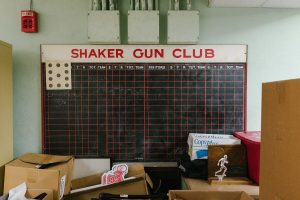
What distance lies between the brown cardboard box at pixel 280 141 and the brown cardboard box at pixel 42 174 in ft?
4.50

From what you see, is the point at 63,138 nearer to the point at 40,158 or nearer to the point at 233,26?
the point at 40,158

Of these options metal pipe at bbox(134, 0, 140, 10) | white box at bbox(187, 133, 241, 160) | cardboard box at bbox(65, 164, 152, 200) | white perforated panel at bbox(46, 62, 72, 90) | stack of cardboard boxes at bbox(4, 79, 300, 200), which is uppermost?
metal pipe at bbox(134, 0, 140, 10)

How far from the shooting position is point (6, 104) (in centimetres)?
223

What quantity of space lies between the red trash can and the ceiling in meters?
1.10

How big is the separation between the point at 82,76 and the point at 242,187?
1.56 meters

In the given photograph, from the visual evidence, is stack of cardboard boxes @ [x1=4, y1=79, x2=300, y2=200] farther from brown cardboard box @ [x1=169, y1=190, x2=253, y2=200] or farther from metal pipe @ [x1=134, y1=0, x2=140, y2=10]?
metal pipe @ [x1=134, y1=0, x2=140, y2=10]

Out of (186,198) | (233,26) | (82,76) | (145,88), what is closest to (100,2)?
(82,76)

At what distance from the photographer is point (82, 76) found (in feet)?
7.98

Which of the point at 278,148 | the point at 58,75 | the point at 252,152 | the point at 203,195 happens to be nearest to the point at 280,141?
the point at 278,148

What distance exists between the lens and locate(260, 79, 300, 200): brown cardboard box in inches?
34.9

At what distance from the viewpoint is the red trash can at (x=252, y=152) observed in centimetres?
209

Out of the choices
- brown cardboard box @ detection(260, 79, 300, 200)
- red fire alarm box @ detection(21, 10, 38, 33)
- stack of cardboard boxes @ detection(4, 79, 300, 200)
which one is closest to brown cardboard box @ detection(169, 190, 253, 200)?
stack of cardboard boxes @ detection(4, 79, 300, 200)

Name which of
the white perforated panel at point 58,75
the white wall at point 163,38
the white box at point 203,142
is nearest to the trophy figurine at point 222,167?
the white box at point 203,142

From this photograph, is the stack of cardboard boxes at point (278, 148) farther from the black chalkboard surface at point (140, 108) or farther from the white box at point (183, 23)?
the white box at point (183, 23)
